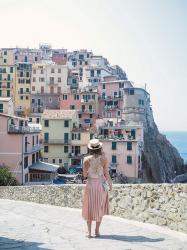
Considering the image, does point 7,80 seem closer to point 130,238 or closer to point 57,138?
point 57,138

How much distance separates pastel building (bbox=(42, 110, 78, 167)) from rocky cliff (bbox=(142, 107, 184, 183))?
15511mm

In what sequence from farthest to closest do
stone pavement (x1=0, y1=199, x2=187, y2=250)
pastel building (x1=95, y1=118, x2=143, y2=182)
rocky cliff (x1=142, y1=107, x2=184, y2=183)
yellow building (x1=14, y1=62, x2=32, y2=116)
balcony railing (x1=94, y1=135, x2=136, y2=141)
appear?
yellow building (x1=14, y1=62, x2=32, y2=116) < rocky cliff (x1=142, y1=107, x2=184, y2=183) < balcony railing (x1=94, y1=135, x2=136, y2=141) < pastel building (x1=95, y1=118, x2=143, y2=182) < stone pavement (x1=0, y1=199, x2=187, y2=250)

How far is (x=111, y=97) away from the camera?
288ft

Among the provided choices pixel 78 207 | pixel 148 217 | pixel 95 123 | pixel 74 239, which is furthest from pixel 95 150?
pixel 95 123

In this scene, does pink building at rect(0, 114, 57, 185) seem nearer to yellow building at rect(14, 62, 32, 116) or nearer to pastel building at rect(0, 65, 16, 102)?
yellow building at rect(14, 62, 32, 116)

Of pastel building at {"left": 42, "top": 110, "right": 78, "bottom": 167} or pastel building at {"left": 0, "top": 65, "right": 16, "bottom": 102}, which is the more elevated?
pastel building at {"left": 0, "top": 65, "right": 16, "bottom": 102}

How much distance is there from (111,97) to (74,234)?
80.1 m

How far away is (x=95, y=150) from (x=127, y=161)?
53603 mm

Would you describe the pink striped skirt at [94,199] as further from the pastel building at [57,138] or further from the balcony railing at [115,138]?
the pastel building at [57,138]

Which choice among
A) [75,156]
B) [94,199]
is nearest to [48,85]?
[75,156]

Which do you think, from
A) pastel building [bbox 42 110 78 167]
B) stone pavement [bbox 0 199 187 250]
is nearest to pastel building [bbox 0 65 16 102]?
pastel building [bbox 42 110 78 167]

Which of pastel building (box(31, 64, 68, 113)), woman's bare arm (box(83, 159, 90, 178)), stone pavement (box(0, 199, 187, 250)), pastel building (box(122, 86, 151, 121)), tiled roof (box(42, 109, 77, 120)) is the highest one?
pastel building (box(31, 64, 68, 113))

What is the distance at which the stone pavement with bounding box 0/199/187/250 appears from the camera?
700 centimetres

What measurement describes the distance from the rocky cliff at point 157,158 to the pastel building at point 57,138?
15.5m
